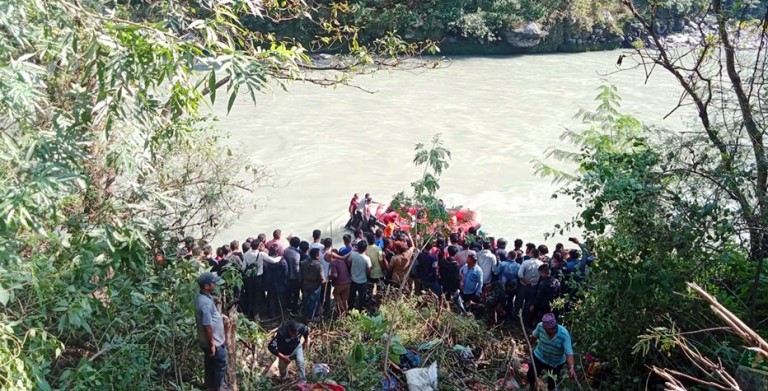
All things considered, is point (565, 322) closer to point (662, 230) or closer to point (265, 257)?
point (662, 230)

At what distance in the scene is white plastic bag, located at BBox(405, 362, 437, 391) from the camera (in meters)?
6.21

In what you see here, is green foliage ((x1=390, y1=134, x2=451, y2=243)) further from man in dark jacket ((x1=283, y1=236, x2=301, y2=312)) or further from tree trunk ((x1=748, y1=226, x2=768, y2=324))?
tree trunk ((x1=748, y1=226, x2=768, y2=324))

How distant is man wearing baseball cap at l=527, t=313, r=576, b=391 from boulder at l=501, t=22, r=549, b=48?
28582 millimetres

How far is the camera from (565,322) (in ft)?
24.6

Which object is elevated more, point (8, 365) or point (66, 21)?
point (66, 21)

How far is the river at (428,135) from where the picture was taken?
47.6 ft

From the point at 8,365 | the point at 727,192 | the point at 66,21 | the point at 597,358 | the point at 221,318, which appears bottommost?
the point at 597,358

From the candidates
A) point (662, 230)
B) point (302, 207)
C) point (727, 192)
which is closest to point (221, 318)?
point (662, 230)

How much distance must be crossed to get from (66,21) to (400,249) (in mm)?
5148

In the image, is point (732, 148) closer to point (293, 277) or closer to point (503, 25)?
point (293, 277)

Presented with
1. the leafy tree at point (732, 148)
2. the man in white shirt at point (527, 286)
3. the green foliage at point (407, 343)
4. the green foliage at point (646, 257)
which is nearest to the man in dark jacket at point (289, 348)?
the green foliage at point (407, 343)

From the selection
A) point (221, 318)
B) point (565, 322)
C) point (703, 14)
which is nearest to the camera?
point (221, 318)

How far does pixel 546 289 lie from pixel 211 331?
3906mm

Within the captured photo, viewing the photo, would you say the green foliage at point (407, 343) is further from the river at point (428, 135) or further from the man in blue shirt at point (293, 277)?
the river at point (428, 135)
